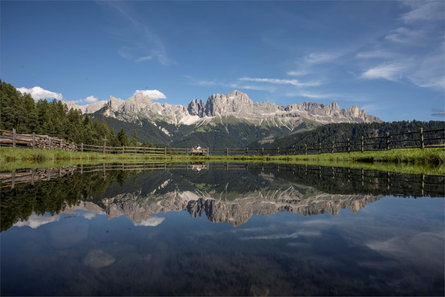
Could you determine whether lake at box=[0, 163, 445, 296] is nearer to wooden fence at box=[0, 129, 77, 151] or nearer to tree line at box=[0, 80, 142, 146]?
wooden fence at box=[0, 129, 77, 151]

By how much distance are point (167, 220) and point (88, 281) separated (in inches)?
105

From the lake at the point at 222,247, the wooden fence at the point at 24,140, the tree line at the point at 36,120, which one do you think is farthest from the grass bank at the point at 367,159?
the tree line at the point at 36,120

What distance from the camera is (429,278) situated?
2705 mm

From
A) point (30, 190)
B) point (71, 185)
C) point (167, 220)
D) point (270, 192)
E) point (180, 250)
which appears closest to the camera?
point (180, 250)

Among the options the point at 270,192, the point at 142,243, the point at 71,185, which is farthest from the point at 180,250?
the point at 71,185

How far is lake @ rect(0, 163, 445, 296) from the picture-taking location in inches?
105

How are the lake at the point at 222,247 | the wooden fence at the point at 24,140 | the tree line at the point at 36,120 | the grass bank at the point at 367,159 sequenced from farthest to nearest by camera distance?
1. the tree line at the point at 36,120
2. the wooden fence at the point at 24,140
3. the grass bank at the point at 367,159
4. the lake at the point at 222,247

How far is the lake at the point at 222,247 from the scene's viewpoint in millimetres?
2668

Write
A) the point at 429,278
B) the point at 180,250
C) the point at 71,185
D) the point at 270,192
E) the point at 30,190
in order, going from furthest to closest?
1. the point at 71,185
2. the point at 270,192
3. the point at 30,190
4. the point at 180,250
5. the point at 429,278

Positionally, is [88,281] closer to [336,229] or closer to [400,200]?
[336,229]

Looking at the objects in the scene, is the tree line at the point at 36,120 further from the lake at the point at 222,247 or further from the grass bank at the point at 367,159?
the lake at the point at 222,247

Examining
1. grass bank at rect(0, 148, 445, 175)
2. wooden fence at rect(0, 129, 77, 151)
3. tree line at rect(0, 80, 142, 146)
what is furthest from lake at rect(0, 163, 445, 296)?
tree line at rect(0, 80, 142, 146)

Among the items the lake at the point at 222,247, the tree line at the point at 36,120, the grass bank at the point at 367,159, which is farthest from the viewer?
the tree line at the point at 36,120

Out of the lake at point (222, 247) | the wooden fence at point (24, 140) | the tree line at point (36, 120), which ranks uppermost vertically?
the tree line at point (36, 120)
